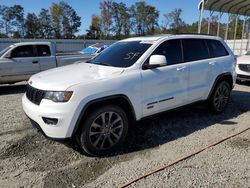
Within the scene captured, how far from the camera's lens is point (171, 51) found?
4996mm

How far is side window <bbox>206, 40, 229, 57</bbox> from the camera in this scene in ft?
19.2

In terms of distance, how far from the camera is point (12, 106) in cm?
705

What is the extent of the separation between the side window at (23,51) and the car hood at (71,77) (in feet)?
18.5

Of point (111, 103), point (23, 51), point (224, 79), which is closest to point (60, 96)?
point (111, 103)

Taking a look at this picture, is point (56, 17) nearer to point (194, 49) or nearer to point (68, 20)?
point (68, 20)

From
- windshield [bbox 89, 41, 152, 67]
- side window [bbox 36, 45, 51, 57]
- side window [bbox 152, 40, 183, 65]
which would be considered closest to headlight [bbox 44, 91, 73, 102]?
windshield [bbox 89, 41, 152, 67]

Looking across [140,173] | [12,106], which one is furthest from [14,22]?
[140,173]

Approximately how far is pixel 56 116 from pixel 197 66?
2.99 metres

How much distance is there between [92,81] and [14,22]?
7532 cm

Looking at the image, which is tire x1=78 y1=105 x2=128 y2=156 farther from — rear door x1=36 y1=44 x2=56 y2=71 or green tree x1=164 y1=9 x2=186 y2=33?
green tree x1=164 y1=9 x2=186 y2=33

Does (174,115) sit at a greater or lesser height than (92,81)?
lesser

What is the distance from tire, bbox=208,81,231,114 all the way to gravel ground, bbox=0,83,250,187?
404mm

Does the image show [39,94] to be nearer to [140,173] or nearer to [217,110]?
[140,173]

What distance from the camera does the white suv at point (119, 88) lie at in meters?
3.70
